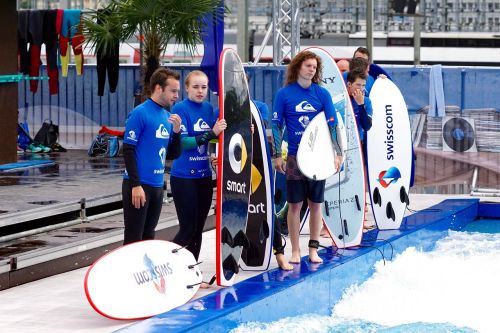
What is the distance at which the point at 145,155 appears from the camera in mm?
6863

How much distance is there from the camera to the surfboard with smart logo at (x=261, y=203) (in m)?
7.80

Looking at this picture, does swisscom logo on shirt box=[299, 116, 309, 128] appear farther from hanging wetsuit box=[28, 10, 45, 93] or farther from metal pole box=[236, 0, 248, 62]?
metal pole box=[236, 0, 248, 62]

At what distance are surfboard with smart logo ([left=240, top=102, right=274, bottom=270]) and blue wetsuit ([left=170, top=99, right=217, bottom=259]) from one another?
449 mm

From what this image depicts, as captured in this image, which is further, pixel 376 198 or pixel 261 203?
pixel 376 198

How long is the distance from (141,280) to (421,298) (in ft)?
8.29

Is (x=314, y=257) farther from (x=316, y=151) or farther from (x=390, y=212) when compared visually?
(x=390, y=212)

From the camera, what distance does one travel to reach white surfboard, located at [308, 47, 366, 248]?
9000mm

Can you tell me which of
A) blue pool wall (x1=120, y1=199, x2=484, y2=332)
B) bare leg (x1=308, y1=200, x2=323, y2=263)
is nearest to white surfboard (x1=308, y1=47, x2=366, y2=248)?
blue pool wall (x1=120, y1=199, x2=484, y2=332)

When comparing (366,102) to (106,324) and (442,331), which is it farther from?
(106,324)

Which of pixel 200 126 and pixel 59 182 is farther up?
pixel 200 126

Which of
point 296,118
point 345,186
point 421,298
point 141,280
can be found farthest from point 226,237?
point 345,186

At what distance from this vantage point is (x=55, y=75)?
52.9ft

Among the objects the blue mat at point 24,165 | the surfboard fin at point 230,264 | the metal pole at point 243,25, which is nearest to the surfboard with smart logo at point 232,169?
the surfboard fin at point 230,264

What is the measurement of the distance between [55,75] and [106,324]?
10.3 meters
